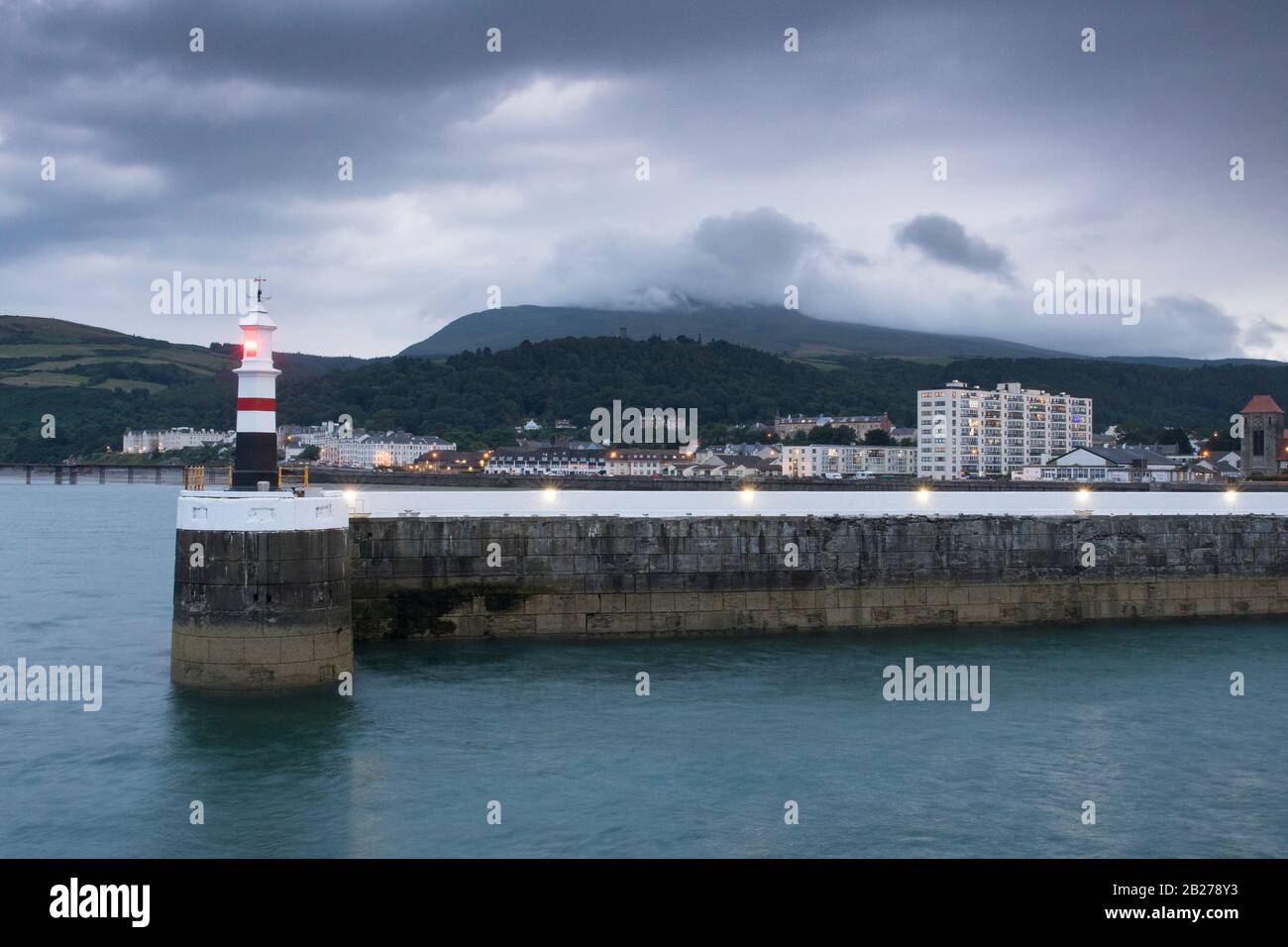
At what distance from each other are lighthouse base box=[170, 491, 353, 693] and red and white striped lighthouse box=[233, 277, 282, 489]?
2.96 feet

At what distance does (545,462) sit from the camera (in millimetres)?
186250

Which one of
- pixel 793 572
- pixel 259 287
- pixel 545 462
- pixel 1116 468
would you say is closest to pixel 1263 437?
pixel 1116 468

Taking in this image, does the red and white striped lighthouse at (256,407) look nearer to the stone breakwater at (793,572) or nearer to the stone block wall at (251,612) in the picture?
the stone block wall at (251,612)

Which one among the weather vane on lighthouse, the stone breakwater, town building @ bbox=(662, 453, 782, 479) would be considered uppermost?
the weather vane on lighthouse

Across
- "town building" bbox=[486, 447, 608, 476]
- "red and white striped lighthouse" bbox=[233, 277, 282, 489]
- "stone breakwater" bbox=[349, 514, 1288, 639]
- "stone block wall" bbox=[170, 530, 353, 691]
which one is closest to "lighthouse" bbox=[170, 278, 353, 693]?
"stone block wall" bbox=[170, 530, 353, 691]

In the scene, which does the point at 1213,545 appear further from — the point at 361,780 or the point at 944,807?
the point at 361,780

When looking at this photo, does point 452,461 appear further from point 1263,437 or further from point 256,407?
point 256,407

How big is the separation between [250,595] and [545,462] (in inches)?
6679

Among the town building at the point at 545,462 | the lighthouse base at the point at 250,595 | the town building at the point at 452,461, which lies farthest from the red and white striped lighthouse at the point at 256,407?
the town building at the point at 452,461

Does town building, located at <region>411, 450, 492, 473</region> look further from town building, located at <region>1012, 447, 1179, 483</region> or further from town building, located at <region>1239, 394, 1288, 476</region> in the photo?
town building, located at <region>1239, 394, 1288, 476</region>

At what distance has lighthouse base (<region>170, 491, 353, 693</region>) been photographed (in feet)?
55.7

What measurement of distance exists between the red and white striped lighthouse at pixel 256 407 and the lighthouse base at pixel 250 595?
0.90 m

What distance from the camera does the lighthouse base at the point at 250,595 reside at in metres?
17.0
